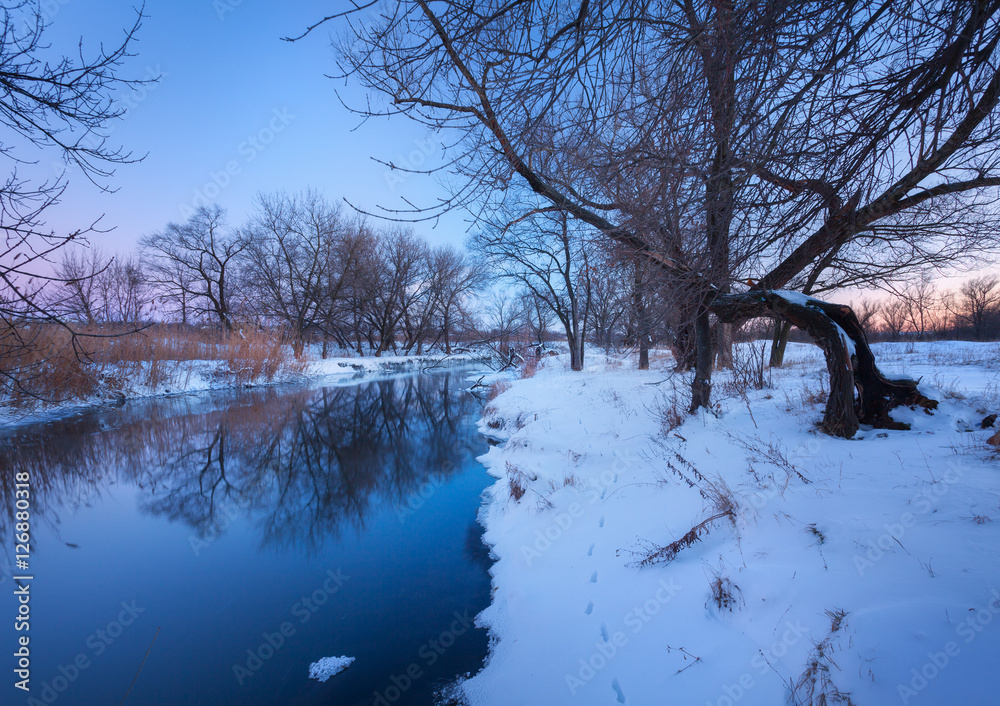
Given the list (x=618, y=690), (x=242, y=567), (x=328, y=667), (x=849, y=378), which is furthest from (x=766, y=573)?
(x=242, y=567)

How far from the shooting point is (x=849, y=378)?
405 cm

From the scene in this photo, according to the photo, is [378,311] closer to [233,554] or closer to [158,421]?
[158,421]

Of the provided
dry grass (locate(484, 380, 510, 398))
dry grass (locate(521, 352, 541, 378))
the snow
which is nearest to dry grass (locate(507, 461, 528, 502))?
the snow

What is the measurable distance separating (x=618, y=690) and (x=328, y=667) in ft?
6.78

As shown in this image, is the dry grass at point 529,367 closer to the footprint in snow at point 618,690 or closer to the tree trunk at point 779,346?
the tree trunk at point 779,346

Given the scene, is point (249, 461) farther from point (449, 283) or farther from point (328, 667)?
point (449, 283)

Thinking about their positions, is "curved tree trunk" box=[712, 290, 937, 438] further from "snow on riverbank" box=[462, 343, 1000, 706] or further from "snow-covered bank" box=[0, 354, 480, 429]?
"snow-covered bank" box=[0, 354, 480, 429]

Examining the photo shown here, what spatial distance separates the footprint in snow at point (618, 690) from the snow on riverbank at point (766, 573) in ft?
0.08

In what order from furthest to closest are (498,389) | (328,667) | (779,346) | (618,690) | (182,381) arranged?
(182,381), (779,346), (498,389), (328,667), (618,690)

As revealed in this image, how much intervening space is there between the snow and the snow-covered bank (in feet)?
41.2

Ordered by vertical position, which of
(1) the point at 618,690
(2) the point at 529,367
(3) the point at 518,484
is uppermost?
(2) the point at 529,367

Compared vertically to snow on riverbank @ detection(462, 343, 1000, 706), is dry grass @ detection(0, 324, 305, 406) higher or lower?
higher

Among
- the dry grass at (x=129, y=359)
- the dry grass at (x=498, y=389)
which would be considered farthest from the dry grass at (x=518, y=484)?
the dry grass at (x=129, y=359)

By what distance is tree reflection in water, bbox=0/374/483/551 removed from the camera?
5.90 meters
